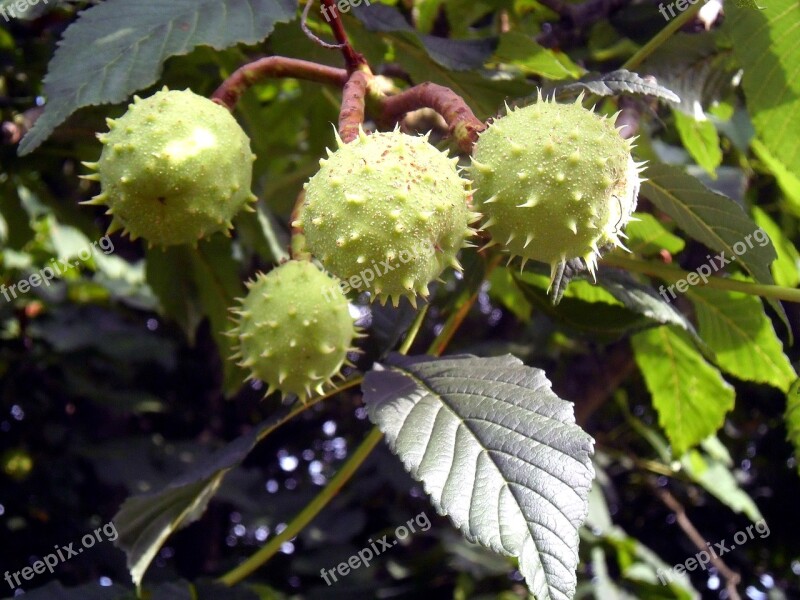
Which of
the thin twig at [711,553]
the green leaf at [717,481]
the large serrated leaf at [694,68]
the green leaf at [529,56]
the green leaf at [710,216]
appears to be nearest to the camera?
the green leaf at [710,216]

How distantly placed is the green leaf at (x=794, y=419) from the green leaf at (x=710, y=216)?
152 mm

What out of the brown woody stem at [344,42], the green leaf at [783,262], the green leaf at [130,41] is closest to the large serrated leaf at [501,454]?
the brown woody stem at [344,42]

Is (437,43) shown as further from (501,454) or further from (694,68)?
(501,454)

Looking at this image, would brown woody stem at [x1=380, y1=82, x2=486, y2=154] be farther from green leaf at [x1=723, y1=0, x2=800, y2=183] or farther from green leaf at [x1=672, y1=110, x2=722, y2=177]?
green leaf at [x1=672, y1=110, x2=722, y2=177]

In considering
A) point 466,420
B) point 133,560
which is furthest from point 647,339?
point 133,560

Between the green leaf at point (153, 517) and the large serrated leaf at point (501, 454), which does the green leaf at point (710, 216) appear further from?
the green leaf at point (153, 517)

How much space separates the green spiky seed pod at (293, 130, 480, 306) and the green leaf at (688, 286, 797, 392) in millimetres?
946

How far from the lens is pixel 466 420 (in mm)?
1191

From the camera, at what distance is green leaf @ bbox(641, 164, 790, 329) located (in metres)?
1.41

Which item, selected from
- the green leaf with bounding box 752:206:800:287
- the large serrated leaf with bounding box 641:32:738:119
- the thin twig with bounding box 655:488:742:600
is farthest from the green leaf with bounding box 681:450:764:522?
the large serrated leaf with bounding box 641:32:738:119

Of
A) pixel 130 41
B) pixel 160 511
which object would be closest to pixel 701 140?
pixel 130 41

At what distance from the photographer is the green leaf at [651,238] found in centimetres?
174

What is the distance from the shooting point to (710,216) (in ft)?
4.77

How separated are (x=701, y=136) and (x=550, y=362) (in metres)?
1.29
